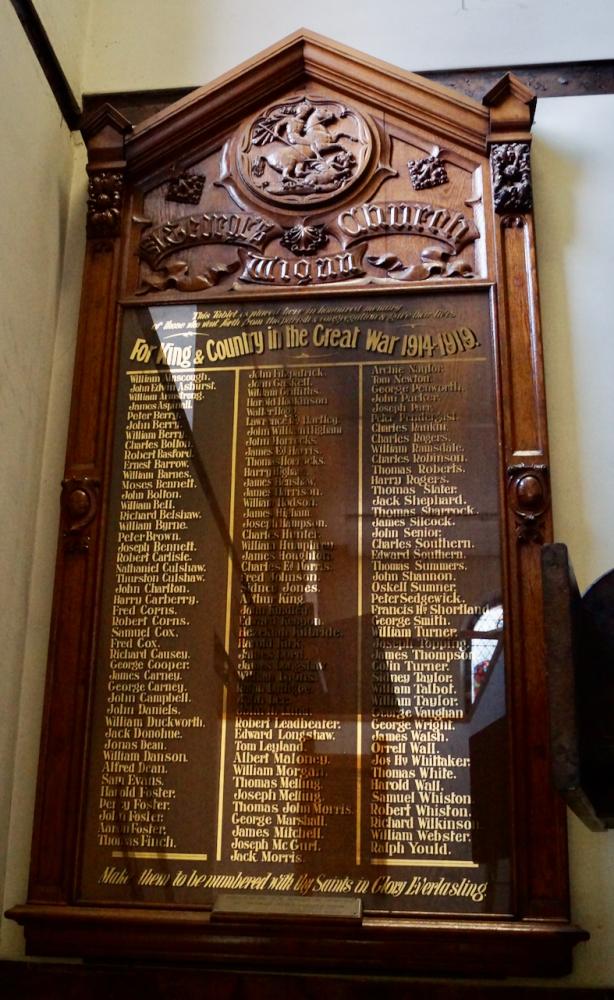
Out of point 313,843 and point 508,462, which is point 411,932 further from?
point 508,462

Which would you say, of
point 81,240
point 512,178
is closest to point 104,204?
point 81,240

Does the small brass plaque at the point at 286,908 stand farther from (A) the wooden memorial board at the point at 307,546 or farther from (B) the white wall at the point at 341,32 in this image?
(B) the white wall at the point at 341,32

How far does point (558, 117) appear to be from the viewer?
3.37 meters

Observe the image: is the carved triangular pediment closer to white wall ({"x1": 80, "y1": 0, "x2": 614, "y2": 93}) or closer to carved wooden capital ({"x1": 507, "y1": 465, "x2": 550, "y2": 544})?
white wall ({"x1": 80, "y1": 0, "x2": 614, "y2": 93})

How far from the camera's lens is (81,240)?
3420 millimetres

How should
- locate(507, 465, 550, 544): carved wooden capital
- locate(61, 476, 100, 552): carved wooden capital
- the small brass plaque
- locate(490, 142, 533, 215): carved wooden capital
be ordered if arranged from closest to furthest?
the small brass plaque < locate(507, 465, 550, 544): carved wooden capital < locate(61, 476, 100, 552): carved wooden capital < locate(490, 142, 533, 215): carved wooden capital

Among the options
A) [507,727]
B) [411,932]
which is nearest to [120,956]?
[411,932]

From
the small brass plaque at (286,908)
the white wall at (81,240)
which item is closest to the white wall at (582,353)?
the white wall at (81,240)

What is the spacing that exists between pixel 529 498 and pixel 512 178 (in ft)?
3.51

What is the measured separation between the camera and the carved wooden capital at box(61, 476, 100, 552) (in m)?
3.01

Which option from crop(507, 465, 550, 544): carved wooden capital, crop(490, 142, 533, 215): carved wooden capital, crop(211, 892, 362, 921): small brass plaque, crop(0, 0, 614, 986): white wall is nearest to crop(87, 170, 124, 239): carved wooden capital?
crop(0, 0, 614, 986): white wall

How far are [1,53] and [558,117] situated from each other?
1.82 meters

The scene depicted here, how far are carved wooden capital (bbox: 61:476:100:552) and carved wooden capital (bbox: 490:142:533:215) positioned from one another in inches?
61.6

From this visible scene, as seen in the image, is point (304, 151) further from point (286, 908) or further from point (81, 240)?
point (286, 908)
